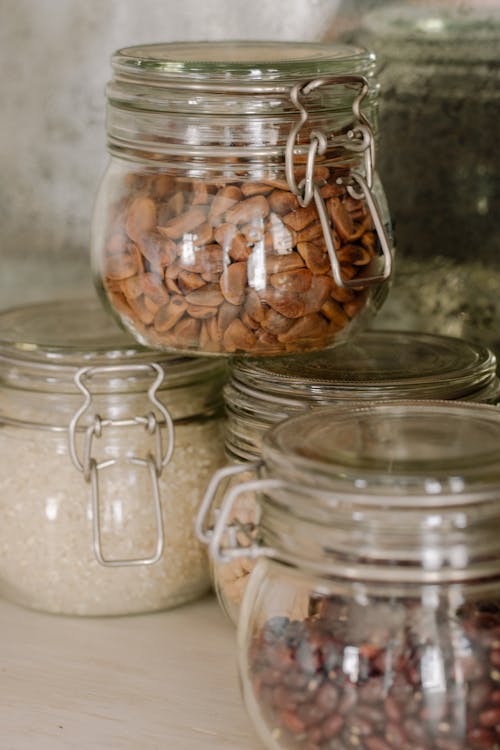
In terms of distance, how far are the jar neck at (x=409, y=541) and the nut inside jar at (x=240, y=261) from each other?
17 centimetres

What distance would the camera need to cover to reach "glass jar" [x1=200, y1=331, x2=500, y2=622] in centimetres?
76

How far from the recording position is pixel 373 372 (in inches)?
31.5

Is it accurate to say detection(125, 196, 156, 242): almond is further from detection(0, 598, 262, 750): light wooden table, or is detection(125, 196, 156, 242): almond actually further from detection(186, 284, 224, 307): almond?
detection(0, 598, 262, 750): light wooden table

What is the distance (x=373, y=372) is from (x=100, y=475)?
0.67 ft

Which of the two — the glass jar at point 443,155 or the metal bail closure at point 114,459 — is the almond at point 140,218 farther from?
the glass jar at point 443,155

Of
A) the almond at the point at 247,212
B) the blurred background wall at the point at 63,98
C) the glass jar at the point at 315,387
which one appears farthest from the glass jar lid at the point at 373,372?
the blurred background wall at the point at 63,98

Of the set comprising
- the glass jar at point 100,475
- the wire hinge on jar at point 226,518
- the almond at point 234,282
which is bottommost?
the glass jar at point 100,475

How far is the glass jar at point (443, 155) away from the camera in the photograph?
94cm

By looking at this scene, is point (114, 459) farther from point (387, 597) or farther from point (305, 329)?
point (387, 597)

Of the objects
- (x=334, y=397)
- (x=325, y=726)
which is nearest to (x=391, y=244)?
(x=334, y=397)

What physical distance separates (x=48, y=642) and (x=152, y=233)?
0.30 m

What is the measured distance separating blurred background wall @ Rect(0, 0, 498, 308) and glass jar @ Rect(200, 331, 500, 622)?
33 cm

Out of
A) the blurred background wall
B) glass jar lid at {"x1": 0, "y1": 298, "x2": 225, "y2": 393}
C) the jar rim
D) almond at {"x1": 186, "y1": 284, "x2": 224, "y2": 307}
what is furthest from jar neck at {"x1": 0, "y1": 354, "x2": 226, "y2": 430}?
the blurred background wall

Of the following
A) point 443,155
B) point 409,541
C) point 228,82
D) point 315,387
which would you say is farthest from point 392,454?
Answer: point 443,155
